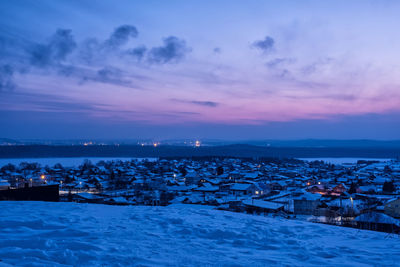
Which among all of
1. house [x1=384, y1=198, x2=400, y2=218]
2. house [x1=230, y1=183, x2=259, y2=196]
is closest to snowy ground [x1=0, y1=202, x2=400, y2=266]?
house [x1=384, y1=198, x2=400, y2=218]

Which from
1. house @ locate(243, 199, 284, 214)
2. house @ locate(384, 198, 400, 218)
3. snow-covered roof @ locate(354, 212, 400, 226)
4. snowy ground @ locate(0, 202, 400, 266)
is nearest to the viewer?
snowy ground @ locate(0, 202, 400, 266)

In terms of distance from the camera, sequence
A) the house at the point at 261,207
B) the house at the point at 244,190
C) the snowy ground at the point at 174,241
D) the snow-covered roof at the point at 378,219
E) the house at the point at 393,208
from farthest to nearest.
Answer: the house at the point at 244,190, the house at the point at 261,207, the house at the point at 393,208, the snow-covered roof at the point at 378,219, the snowy ground at the point at 174,241

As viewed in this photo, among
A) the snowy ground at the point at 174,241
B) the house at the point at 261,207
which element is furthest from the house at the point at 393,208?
the snowy ground at the point at 174,241

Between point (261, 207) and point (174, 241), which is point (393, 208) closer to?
point (261, 207)

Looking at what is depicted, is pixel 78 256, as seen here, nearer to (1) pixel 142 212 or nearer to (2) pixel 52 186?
(1) pixel 142 212

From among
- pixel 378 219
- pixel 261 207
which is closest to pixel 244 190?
pixel 261 207

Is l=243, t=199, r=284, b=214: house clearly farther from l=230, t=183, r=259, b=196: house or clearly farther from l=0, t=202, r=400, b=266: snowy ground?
l=0, t=202, r=400, b=266: snowy ground

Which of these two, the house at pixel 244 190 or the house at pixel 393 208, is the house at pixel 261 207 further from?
the house at pixel 244 190

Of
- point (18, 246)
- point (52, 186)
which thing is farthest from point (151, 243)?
point (52, 186)

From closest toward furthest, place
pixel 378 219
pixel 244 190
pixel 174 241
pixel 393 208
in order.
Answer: pixel 174 241 < pixel 378 219 < pixel 393 208 < pixel 244 190
